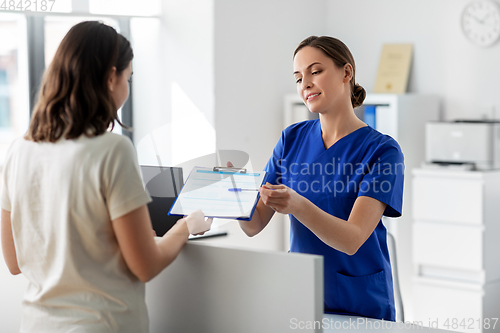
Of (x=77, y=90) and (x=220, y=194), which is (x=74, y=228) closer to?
(x=77, y=90)

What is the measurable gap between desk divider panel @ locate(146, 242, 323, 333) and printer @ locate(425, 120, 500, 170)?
2228mm

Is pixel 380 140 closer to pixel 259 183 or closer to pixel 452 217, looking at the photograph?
pixel 259 183

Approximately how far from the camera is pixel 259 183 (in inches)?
50.0

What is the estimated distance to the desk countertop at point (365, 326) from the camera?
125 cm

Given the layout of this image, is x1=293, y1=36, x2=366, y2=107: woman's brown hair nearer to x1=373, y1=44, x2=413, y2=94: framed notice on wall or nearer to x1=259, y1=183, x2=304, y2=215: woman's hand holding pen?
x1=259, y1=183, x2=304, y2=215: woman's hand holding pen

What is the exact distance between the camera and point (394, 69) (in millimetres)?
3590

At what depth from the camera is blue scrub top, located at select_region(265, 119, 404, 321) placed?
140 cm

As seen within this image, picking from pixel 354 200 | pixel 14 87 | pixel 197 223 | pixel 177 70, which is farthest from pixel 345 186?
pixel 14 87

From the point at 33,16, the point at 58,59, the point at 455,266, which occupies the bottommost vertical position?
the point at 455,266

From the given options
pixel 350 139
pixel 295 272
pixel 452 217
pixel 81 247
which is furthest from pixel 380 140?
pixel 452 217

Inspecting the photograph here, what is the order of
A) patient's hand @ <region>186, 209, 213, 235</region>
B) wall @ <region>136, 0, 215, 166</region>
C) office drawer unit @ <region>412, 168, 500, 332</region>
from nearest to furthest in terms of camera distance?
patient's hand @ <region>186, 209, 213, 235</region>, office drawer unit @ <region>412, 168, 500, 332</region>, wall @ <region>136, 0, 215, 166</region>

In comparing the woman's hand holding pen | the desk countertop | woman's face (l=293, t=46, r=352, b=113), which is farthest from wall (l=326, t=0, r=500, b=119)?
the woman's hand holding pen

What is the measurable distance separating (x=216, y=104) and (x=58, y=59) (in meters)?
Result: 2.28

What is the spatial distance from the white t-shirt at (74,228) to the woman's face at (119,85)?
10cm
